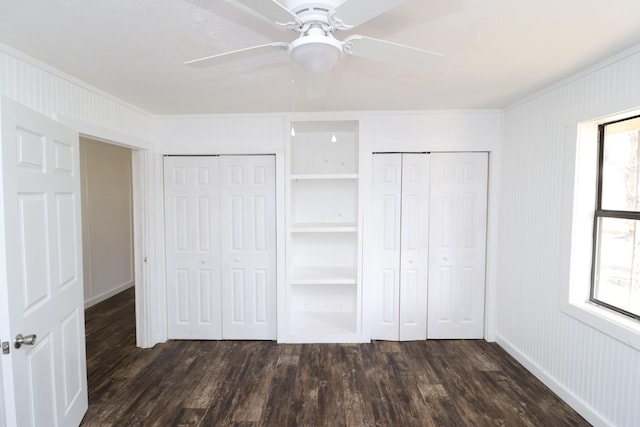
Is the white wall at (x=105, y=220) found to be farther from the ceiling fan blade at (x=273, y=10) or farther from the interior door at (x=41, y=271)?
the ceiling fan blade at (x=273, y=10)

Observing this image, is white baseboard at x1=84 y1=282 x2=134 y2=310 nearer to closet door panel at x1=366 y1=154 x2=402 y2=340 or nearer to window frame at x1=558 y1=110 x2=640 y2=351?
closet door panel at x1=366 y1=154 x2=402 y2=340

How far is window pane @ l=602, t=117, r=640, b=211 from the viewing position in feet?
6.28

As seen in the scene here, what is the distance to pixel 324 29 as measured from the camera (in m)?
1.15

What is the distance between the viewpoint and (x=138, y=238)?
3.09 metres

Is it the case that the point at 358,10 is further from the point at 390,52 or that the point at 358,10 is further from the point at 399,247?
the point at 399,247

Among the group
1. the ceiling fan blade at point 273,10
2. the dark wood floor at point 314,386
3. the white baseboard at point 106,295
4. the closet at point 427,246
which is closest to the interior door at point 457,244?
the closet at point 427,246

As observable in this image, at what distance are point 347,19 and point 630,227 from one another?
222 cm

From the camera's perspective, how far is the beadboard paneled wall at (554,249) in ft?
6.12

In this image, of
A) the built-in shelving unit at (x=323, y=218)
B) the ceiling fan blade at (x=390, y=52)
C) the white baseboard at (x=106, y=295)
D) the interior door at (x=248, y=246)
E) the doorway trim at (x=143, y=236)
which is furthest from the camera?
the white baseboard at (x=106, y=295)

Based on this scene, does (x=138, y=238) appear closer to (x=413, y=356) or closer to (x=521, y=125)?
(x=413, y=356)

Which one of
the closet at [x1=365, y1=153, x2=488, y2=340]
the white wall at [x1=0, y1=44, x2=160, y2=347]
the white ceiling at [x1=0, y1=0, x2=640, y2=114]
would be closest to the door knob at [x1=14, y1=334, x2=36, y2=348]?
the white wall at [x1=0, y1=44, x2=160, y2=347]

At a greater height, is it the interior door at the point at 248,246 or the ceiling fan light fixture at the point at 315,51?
the ceiling fan light fixture at the point at 315,51

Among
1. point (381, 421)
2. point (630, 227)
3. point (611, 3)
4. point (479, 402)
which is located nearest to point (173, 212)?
point (381, 421)

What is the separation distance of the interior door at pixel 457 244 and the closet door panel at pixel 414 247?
0.08 m
